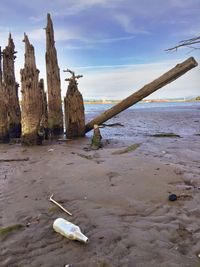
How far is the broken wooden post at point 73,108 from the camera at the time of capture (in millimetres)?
10398

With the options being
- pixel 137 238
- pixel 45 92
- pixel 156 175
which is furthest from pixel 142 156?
pixel 45 92

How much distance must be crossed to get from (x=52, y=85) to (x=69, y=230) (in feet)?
28.0

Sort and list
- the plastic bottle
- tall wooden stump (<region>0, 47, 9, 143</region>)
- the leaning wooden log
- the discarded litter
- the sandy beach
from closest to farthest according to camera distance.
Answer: the sandy beach → the plastic bottle → the discarded litter → the leaning wooden log → tall wooden stump (<region>0, 47, 9, 143</region>)

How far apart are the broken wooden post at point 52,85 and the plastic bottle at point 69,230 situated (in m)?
8.24

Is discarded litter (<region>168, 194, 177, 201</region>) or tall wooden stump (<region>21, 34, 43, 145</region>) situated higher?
tall wooden stump (<region>21, 34, 43, 145</region>)

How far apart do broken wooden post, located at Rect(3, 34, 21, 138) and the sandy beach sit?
4.42 metres

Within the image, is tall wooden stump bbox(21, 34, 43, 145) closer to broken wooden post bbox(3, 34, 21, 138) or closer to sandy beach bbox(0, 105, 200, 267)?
broken wooden post bbox(3, 34, 21, 138)

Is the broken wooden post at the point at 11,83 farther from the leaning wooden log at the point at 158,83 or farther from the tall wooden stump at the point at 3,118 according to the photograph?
the leaning wooden log at the point at 158,83

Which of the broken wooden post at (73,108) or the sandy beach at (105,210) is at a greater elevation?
the broken wooden post at (73,108)

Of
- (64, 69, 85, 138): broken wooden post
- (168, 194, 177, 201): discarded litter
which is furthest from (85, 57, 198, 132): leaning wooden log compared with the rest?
(168, 194, 177, 201): discarded litter

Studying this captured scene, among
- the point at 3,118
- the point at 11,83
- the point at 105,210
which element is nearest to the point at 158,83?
the point at 11,83

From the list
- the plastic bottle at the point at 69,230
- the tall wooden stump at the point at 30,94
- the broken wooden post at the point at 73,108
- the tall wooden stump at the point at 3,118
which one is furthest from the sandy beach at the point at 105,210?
the tall wooden stump at the point at 3,118

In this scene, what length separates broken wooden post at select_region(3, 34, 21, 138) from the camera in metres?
10.7

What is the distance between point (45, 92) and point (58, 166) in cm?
579
